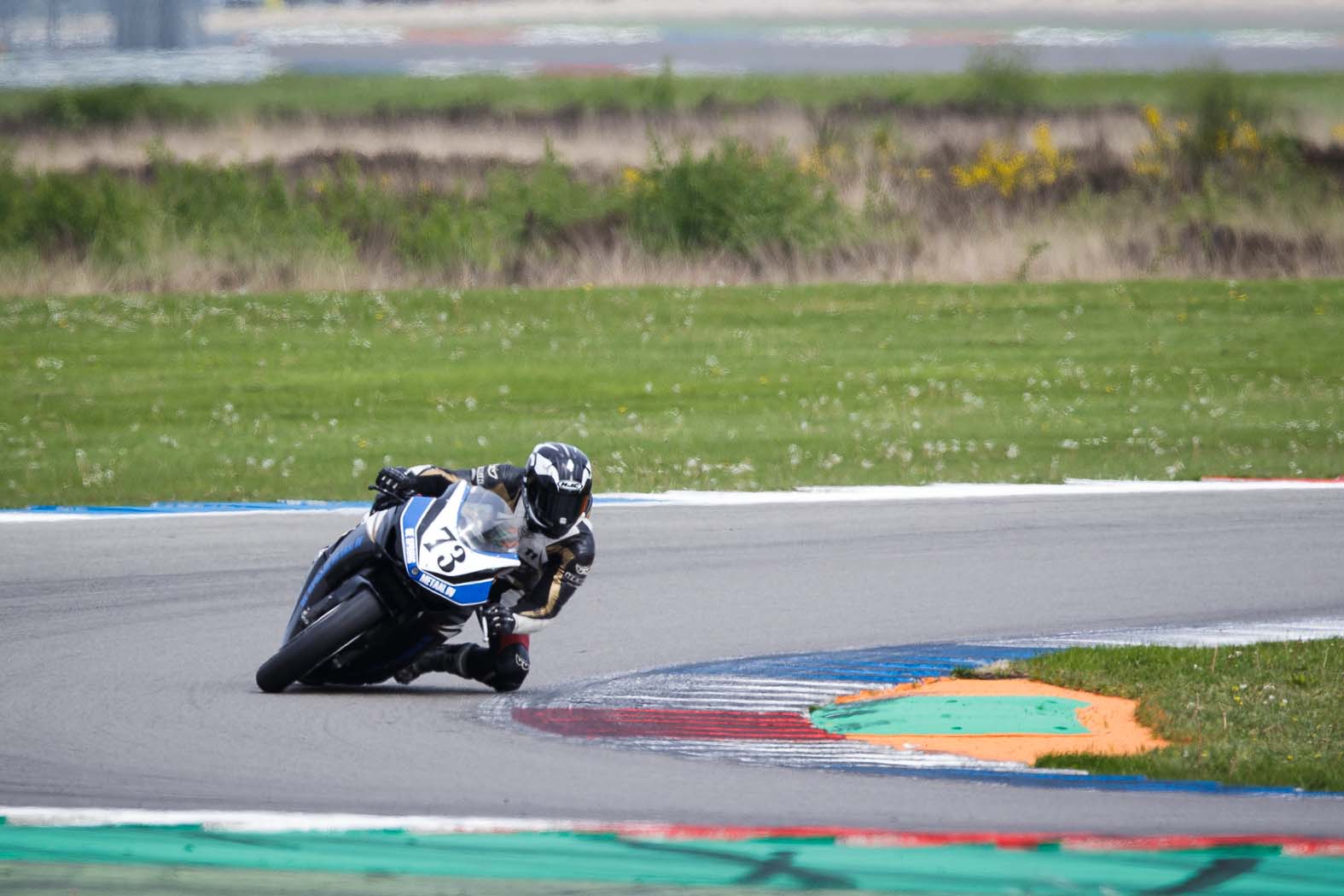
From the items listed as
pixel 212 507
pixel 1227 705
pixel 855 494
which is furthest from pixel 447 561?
pixel 855 494

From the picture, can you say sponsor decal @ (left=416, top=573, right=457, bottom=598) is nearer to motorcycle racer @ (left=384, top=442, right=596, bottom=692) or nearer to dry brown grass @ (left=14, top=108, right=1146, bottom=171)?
motorcycle racer @ (left=384, top=442, right=596, bottom=692)

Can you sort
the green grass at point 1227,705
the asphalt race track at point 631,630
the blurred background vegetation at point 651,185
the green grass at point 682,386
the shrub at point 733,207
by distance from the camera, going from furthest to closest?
the shrub at point 733,207
the blurred background vegetation at point 651,185
the green grass at point 682,386
the green grass at point 1227,705
the asphalt race track at point 631,630

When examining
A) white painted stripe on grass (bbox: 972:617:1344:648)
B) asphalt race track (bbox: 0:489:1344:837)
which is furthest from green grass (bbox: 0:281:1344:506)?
white painted stripe on grass (bbox: 972:617:1344:648)

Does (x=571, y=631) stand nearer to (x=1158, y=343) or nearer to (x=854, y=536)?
(x=854, y=536)

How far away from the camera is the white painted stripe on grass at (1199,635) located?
9.56 metres

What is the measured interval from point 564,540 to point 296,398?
1113 cm

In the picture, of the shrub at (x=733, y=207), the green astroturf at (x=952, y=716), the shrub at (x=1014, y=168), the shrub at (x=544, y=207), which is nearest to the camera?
the green astroturf at (x=952, y=716)

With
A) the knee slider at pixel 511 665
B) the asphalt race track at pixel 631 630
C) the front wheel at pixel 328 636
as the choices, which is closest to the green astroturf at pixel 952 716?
the asphalt race track at pixel 631 630

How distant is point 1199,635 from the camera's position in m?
9.77

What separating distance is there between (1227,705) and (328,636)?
3642 mm

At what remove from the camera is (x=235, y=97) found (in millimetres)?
34094

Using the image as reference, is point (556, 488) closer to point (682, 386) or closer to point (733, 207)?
point (682, 386)

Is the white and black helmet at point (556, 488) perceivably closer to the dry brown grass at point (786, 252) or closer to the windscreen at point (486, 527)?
the windscreen at point (486, 527)

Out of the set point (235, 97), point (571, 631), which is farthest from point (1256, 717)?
point (235, 97)
